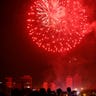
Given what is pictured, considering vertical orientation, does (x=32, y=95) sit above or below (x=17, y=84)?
below

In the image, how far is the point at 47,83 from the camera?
6047 cm

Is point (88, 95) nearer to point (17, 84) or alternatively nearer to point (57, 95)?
point (57, 95)

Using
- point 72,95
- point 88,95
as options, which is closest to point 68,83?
point 88,95

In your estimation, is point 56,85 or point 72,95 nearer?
point 72,95

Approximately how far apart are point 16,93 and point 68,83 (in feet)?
137

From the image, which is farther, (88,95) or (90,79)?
(90,79)

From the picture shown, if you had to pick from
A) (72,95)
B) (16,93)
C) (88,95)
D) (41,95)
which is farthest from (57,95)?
(88,95)

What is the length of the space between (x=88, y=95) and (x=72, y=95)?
693 cm

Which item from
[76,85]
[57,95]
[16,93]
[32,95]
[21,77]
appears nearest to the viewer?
[32,95]

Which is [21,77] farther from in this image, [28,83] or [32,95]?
[32,95]

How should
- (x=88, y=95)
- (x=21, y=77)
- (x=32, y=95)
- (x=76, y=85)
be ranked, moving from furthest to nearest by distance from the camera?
(x=21, y=77)
(x=76, y=85)
(x=88, y=95)
(x=32, y=95)

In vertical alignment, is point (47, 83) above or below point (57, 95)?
above

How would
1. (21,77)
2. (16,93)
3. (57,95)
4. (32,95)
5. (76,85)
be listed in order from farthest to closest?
(21,77)
(76,85)
(57,95)
(16,93)
(32,95)

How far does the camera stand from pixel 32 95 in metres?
14.5
